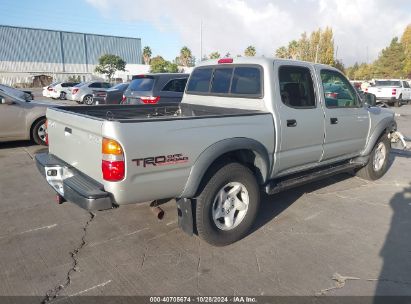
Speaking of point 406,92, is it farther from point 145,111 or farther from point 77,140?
point 77,140

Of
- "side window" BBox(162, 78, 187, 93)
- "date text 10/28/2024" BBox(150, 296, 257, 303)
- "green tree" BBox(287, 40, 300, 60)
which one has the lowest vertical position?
"date text 10/28/2024" BBox(150, 296, 257, 303)

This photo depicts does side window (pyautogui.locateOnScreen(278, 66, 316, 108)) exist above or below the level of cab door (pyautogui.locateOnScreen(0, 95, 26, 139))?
above

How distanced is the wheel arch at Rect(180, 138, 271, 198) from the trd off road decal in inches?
6.7

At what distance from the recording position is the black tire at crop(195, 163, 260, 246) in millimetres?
3436

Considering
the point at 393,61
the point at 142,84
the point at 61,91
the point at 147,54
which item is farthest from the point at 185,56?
the point at 142,84

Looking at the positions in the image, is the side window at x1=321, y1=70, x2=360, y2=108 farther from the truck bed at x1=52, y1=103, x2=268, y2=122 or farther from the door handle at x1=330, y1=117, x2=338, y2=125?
the truck bed at x1=52, y1=103, x2=268, y2=122

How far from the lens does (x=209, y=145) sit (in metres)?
3.28

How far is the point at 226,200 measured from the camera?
3701mm

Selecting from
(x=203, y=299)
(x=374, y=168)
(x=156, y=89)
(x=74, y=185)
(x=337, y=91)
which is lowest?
(x=203, y=299)

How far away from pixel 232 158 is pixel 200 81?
5.73ft

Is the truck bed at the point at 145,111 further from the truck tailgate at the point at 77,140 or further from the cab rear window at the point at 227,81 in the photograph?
the truck tailgate at the point at 77,140

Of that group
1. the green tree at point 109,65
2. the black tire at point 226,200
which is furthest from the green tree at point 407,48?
the black tire at point 226,200

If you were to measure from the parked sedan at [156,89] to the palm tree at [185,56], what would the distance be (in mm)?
82974

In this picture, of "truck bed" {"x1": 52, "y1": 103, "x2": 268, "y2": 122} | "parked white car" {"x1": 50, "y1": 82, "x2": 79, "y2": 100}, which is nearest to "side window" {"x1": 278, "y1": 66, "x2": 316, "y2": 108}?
"truck bed" {"x1": 52, "y1": 103, "x2": 268, "y2": 122}
